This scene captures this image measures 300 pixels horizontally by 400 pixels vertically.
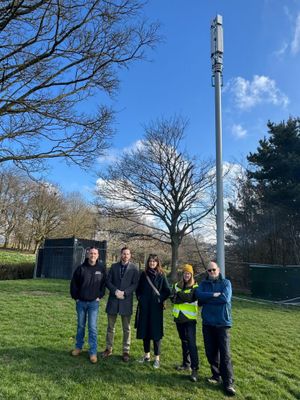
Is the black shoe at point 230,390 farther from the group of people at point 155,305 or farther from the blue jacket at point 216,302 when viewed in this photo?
the blue jacket at point 216,302

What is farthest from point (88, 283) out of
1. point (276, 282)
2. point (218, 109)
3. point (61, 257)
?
point (61, 257)

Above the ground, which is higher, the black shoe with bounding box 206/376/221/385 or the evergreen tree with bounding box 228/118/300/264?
the evergreen tree with bounding box 228/118/300/264

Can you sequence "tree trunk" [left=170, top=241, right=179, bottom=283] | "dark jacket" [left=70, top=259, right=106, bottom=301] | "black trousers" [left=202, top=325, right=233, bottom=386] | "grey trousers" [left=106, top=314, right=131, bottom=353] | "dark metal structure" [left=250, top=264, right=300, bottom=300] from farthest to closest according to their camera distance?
"tree trunk" [left=170, top=241, right=179, bottom=283] < "dark metal structure" [left=250, top=264, right=300, bottom=300] < "grey trousers" [left=106, top=314, right=131, bottom=353] < "dark jacket" [left=70, top=259, right=106, bottom=301] < "black trousers" [left=202, top=325, right=233, bottom=386]

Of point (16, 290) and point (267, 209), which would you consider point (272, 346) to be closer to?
point (16, 290)

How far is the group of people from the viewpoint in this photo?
5477 millimetres

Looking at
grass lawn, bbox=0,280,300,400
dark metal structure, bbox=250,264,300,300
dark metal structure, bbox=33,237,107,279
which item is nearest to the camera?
grass lawn, bbox=0,280,300,400

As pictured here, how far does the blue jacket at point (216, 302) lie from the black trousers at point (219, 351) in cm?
12

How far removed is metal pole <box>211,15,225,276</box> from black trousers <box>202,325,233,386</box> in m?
1.31

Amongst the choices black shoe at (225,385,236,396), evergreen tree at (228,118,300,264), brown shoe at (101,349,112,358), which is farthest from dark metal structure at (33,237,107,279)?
black shoe at (225,385,236,396)

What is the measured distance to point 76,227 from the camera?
47469 millimetres

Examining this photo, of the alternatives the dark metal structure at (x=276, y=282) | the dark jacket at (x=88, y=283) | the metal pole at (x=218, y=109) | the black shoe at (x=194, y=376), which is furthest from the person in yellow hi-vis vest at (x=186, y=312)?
the dark metal structure at (x=276, y=282)

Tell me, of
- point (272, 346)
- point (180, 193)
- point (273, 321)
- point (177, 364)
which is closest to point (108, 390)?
point (177, 364)

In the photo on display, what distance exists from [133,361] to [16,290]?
9.62 meters

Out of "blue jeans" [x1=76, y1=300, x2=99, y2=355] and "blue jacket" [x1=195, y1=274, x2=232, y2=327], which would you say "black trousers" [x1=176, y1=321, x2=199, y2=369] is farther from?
"blue jeans" [x1=76, y1=300, x2=99, y2=355]
